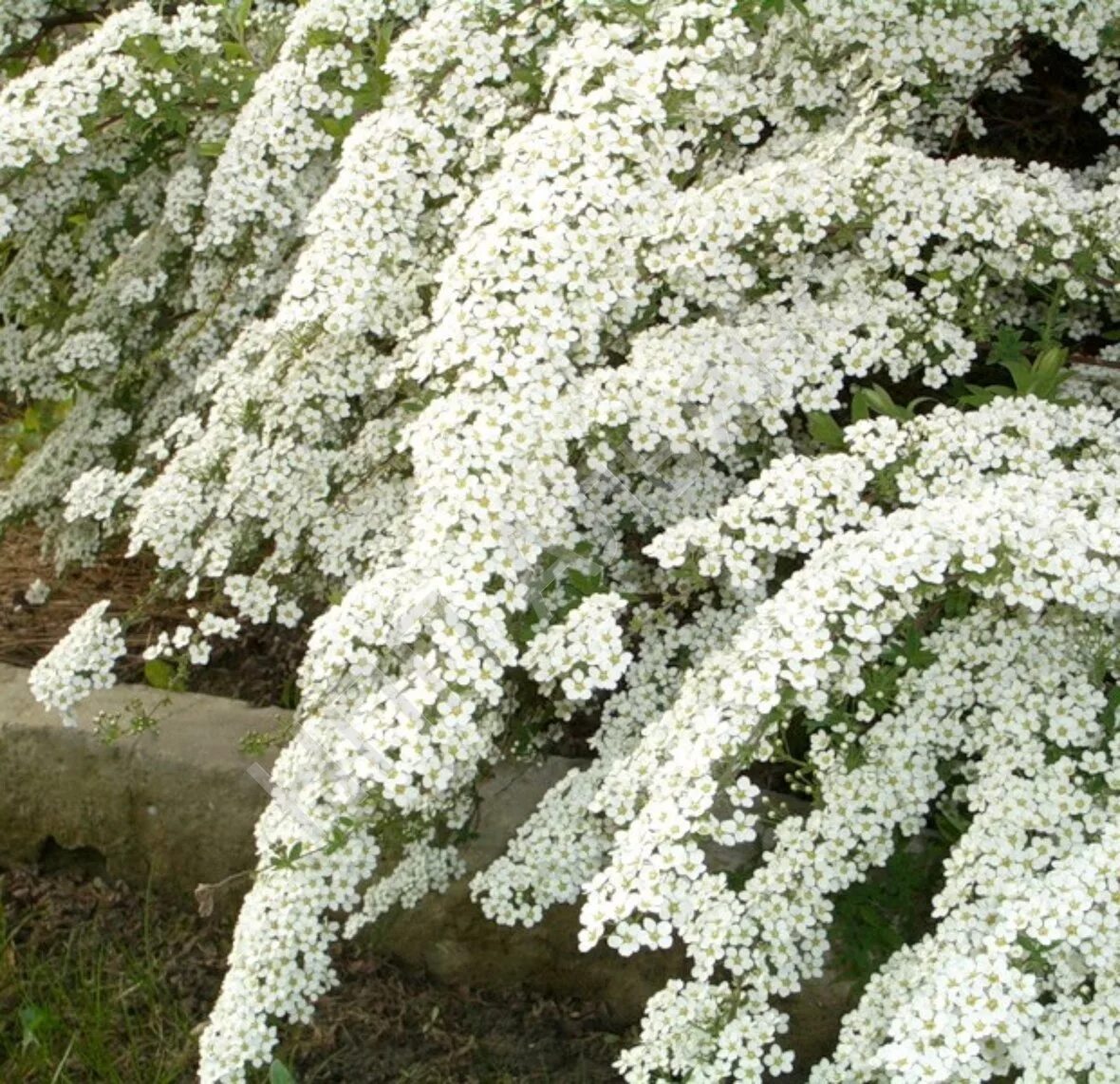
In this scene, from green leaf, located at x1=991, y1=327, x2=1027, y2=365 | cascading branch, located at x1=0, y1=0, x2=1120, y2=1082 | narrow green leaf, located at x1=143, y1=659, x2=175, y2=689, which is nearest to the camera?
cascading branch, located at x1=0, y1=0, x2=1120, y2=1082

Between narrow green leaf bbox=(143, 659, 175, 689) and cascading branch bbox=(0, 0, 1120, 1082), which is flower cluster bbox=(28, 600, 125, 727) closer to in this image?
cascading branch bbox=(0, 0, 1120, 1082)

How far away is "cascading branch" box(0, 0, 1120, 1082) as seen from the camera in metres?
2.10

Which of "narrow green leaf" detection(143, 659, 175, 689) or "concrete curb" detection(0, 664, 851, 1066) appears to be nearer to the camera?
"concrete curb" detection(0, 664, 851, 1066)

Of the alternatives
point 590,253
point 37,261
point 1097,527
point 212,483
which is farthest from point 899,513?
point 37,261

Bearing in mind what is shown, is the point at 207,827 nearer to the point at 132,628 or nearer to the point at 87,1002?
the point at 87,1002

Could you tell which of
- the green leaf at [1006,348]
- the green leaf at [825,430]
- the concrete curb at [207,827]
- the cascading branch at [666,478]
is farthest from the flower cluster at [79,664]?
the green leaf at [1006,348]

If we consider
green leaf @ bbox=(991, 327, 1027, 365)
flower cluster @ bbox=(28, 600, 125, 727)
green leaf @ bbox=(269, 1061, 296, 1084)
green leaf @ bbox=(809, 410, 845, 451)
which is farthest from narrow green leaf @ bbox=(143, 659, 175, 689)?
green leaf @ bbox=(991, 327, 1027, 365)

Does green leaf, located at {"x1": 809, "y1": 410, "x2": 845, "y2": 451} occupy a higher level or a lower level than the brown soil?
higher

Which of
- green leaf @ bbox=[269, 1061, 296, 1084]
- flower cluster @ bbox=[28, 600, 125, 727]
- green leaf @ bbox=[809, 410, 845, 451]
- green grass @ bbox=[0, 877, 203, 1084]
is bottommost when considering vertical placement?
green grass @ bbox=[0, 877, 203, 1084]

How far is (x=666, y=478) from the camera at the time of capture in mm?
2781

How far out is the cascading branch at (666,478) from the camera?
2.10 meters

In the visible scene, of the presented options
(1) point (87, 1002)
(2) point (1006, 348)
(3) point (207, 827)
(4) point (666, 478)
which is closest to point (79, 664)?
(3) point (207, 827)

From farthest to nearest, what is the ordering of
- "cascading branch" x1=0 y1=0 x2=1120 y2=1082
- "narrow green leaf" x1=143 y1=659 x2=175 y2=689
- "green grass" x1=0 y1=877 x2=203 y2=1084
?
"narrow green leaf" x1=143 y1=659 x2=175 y2=689
"green grass" x1=0 y1=877 x2=203 y2=1084
"cascading branch" x1=0 y1=0 x2=1120 y2=1082

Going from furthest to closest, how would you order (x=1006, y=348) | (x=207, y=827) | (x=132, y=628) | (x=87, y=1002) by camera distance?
1. (x=132, y=628)
2. (x=207, y=827)
3. (x=87, y=1002)
4. (x=1006, y=348)
